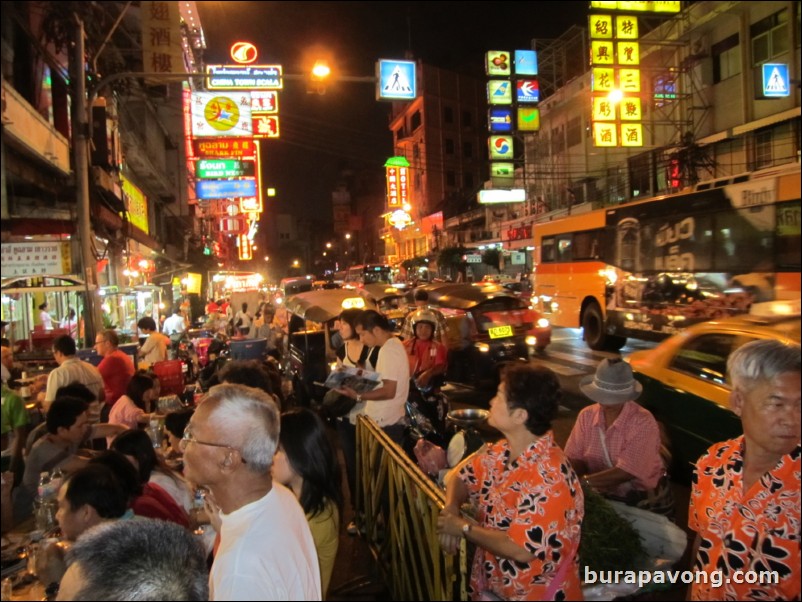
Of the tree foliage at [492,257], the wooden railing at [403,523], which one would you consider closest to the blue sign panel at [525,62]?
the tree foliage at [492,257]

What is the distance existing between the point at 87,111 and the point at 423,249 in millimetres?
53807

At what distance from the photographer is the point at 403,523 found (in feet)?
11.8

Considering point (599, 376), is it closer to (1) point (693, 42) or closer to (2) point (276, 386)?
(2) point (276, 386)

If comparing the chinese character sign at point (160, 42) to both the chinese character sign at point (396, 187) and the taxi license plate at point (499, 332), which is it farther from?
the chinese character sign at point (396, 187)

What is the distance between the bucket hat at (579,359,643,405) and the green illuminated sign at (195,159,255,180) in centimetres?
2046

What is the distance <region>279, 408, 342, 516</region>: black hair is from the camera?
290 cm

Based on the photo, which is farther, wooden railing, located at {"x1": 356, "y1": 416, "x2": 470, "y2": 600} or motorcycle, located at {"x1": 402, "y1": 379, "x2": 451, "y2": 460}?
motorcycle, located at {"x1": 402, "y1": 379, "x2": 451, "y2": 460}

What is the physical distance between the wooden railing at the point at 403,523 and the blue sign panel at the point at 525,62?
24.3 m

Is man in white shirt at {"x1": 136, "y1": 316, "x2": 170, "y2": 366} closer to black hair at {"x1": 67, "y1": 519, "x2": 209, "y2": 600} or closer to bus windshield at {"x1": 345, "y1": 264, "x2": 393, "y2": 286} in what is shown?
black hair at {"x1": 67, "y1": 519, "x2": 209, "y2": 600}

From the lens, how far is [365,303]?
35.1ft

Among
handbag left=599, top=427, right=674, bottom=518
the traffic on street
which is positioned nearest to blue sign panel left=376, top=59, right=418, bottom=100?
the traffic on street

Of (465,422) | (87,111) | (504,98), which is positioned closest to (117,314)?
(87,111)

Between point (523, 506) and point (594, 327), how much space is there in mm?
14489

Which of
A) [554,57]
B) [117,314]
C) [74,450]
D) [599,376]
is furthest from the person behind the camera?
[554,57]
